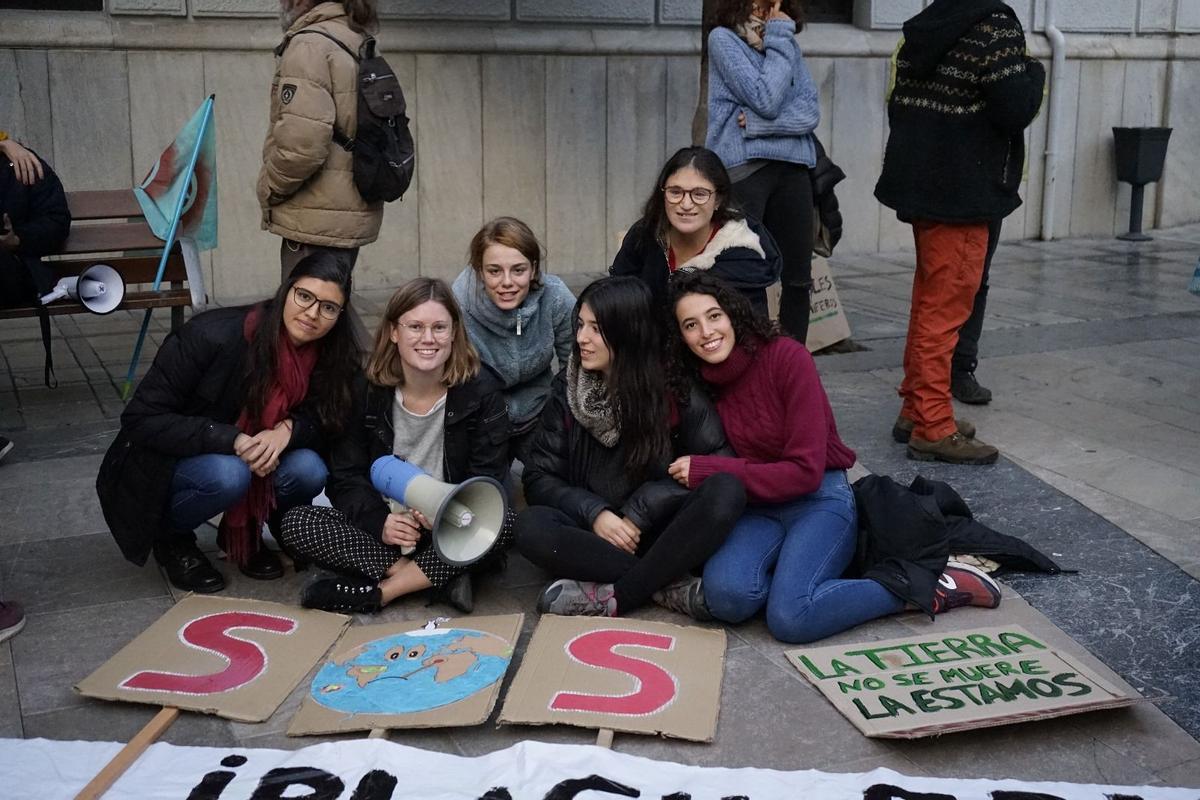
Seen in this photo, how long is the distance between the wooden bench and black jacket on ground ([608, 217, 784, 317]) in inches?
92.6

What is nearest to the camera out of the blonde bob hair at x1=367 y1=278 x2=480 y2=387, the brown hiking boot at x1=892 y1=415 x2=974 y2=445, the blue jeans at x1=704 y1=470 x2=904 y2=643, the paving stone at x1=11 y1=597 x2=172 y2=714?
the paving stone at x1=11 y1=597 x2=172 y2=714

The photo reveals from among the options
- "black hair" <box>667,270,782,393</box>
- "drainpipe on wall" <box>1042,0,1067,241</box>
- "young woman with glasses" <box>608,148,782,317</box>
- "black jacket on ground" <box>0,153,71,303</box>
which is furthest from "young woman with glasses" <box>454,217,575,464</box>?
"drainpipe on wall" <box>1042,0,1067,241</box>

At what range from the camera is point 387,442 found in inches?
163

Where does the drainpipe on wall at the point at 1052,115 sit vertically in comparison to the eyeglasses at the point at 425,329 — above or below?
above

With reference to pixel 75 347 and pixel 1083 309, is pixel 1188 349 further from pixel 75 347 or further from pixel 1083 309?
pixel 75 347

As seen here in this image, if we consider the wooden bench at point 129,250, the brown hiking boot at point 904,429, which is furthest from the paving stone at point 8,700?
the brown hiking boot at point 904,429

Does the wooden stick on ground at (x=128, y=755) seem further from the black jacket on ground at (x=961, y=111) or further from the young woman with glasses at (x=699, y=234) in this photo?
the black jacket on ground at (x=961, y=111)

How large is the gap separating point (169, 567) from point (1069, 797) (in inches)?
104

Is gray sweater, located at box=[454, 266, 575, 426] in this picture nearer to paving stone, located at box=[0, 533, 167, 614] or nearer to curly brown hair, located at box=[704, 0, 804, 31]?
paving stone, located at box=[0, 533, 167, 614]

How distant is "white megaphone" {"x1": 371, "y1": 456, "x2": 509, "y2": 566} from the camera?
376cm

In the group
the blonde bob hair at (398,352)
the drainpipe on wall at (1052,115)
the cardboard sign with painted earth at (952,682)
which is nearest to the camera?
the cardboard sign with painted earth at (952,682)

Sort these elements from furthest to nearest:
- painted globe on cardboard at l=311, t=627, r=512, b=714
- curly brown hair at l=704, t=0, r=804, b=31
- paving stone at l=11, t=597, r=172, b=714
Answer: curly brown hair at l=704, t=0, r=804, b=31 < paving stone at l=11, t=597, r=172, b=714 < painted globe on cardboard at l=311, t=627, r=512, b=714

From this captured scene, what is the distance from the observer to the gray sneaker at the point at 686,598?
3826 mm

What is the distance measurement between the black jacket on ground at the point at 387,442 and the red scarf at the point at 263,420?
0.17 meters
